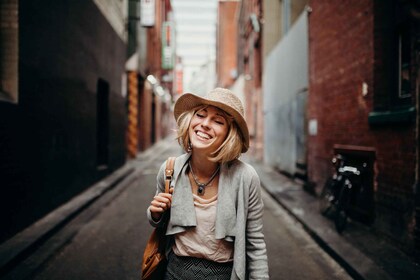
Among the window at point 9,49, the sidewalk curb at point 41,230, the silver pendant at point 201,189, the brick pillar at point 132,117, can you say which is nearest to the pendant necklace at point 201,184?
the silver pendant at point 201,189

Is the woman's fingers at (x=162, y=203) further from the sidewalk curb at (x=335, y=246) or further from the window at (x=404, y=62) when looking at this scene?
the window at (x=404, y=62)

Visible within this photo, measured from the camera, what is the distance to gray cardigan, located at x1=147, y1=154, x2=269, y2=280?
1909 millimetres

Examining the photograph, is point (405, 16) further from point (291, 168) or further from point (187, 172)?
point (291, 168)

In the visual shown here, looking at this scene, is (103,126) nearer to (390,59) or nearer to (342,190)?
(342,190)

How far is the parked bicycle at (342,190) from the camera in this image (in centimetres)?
588

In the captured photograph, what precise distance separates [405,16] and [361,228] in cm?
336

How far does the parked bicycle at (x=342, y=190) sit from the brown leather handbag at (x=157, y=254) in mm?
4373

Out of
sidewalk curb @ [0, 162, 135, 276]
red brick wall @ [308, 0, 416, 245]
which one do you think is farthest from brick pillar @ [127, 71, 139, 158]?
red brick wall @ [308, 0, 416, 245]

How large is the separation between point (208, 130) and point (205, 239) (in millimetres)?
585

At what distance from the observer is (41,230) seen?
5719mm

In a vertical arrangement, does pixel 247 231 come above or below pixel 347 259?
above

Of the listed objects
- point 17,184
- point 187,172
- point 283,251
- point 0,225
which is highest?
point 187,172

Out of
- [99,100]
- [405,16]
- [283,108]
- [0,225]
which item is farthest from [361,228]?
[99,100]

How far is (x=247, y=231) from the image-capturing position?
2025mm
